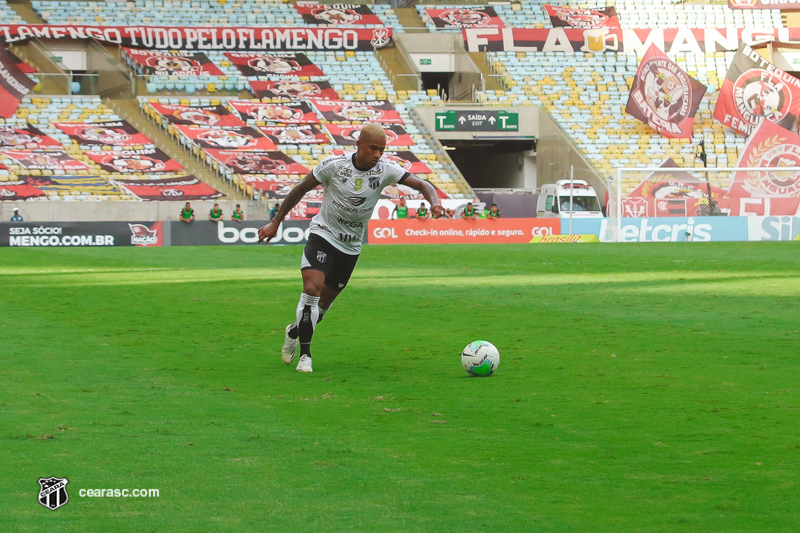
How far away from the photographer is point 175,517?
4.13 m

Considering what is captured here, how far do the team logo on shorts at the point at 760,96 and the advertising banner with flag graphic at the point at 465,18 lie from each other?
1460cm

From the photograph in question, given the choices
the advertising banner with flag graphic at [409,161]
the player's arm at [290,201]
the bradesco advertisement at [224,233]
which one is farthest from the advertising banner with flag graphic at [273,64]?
the player's arm at [290,201]

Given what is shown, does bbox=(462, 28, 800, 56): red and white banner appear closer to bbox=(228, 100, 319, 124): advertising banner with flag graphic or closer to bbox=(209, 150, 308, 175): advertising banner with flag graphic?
bbox=(228, 100, 319, 124): advertising banner with flag graphic

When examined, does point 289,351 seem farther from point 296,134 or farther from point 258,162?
point 296,134

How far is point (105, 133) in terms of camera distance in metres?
49.1

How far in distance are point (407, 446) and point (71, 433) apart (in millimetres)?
1885

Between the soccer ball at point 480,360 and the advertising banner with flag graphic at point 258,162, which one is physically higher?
the advertising banner with flag graphic at point 258,162

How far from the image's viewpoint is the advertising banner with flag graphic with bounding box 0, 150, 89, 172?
150ft

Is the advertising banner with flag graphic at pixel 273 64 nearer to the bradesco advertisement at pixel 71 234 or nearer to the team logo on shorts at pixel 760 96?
the bradesco advertisement at pixel 71 234

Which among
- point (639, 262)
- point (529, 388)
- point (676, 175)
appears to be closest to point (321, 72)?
point (676, 175)

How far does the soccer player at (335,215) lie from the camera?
345 inches

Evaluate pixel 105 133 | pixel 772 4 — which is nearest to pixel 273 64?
pixel 105 133

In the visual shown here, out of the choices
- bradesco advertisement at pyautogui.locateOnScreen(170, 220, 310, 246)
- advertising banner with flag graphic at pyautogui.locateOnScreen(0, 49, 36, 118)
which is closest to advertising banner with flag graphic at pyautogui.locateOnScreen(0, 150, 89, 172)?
advertising banner with flag graphic at pyautogui.locateOnScreen(0, 49, 36, 118)

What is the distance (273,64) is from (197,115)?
253 inches
